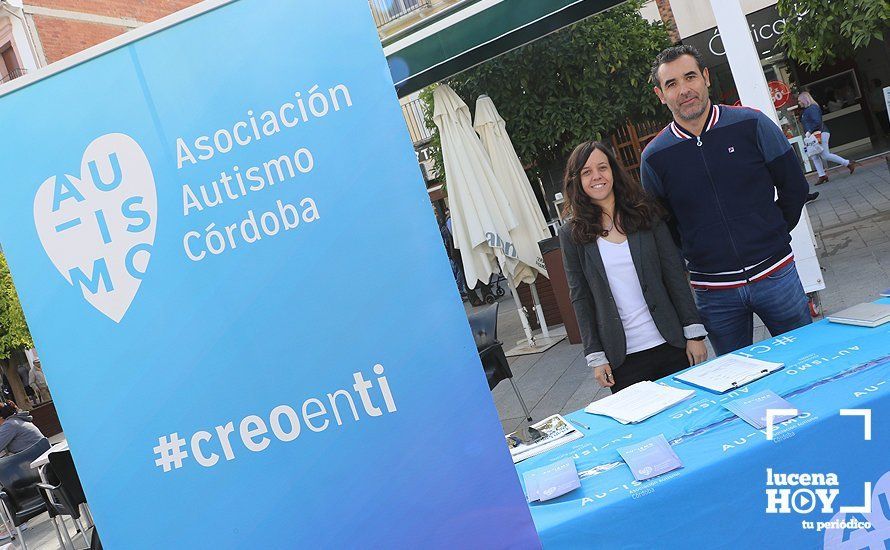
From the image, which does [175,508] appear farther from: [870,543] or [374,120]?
[870,543]

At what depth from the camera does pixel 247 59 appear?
1433mm

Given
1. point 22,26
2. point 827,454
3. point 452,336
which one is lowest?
point 827,454

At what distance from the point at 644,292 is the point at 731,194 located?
0.51 meters

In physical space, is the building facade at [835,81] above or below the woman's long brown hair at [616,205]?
above

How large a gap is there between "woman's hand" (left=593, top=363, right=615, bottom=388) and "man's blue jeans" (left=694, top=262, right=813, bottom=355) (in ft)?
1.51

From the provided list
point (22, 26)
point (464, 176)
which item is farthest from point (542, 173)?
point (22, 26)

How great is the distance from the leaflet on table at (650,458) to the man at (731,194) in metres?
1.09

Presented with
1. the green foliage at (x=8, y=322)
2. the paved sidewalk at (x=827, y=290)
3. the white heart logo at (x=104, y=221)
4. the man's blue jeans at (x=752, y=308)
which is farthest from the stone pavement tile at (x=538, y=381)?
A: the green foliage at (x=8, y=322)

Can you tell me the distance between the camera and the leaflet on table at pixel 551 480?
1.87m

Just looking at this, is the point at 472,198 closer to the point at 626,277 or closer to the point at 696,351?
the point at 626,277

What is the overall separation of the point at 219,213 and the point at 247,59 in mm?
317

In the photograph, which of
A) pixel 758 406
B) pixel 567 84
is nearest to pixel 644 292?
pixel 758 406

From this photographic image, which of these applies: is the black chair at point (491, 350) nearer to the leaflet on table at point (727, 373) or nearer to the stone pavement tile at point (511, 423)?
the stone pavement tile at point (511, 423)

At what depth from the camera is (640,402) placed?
239 cm
